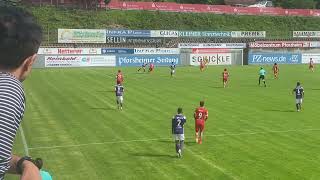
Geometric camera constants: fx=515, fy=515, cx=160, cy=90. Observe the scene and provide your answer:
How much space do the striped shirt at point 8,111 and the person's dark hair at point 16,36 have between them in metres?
0.10

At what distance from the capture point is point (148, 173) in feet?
53.2

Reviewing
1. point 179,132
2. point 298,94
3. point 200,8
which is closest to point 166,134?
point 179,132

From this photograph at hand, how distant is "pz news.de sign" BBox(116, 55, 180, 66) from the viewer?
72.9m

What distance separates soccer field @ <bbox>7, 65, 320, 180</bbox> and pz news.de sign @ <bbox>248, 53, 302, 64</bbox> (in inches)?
1481

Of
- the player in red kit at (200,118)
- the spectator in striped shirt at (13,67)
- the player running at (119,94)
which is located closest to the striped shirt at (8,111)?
the spectator in striped shirt at (13,67)

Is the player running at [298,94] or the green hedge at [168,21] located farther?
the green hedge at [168,21]

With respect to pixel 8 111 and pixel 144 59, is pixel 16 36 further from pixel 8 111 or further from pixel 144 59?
pixel 144 59

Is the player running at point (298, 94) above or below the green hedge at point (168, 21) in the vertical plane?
below

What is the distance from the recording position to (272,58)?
267 feet

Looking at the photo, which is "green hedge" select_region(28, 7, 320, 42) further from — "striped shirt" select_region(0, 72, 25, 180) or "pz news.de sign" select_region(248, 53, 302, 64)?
"striped shirt" select_region(0, 72, 25, 180)

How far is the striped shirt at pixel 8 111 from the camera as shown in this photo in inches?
98.7

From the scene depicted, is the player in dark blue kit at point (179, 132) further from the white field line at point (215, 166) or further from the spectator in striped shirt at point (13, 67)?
the spectator in striped shirt at point (13, 67)

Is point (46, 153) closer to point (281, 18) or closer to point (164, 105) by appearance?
point (164, 105)

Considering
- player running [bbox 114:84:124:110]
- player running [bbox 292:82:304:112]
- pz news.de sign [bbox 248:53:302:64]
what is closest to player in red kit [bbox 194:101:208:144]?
player running [bbox 114:84:124:110]
